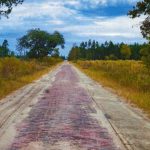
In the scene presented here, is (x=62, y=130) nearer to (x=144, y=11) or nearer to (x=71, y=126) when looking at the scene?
(x=71, y=126)

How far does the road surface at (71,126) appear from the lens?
10.2 metres

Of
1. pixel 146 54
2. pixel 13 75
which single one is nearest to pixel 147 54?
pixel 146 54

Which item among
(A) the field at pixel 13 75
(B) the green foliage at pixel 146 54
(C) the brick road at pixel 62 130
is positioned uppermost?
(B) the green foliage at pixel 146 54

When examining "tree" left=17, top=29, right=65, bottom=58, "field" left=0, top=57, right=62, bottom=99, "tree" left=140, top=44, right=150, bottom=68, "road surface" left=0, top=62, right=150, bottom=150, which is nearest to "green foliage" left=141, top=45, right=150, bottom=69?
"tree" left=140, top=44, right=150, bottom=68

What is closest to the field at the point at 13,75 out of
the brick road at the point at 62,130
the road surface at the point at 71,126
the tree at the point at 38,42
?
the road surface at the point at 71,126

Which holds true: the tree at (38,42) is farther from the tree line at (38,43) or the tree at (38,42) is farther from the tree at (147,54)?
the tree at (147,54)

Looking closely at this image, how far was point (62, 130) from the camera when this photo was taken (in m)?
12.0

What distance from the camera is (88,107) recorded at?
17.8 metres

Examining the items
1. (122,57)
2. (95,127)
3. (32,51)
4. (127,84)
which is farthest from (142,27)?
(122,57)

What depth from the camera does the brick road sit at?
33.1ft

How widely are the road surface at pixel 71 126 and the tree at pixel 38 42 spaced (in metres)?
83.8

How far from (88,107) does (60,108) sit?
4.11 ft

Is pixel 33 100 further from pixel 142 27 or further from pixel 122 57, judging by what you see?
pixel 122 57

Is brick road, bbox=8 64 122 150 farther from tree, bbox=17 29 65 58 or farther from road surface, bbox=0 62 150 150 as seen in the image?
tree, bbox=17 29 65 58
